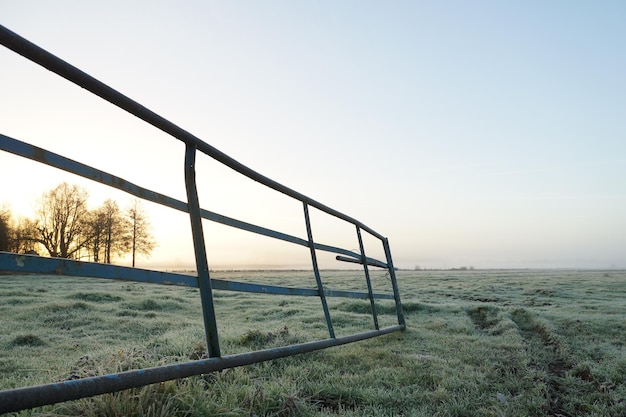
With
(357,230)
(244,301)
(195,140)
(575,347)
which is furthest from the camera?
(244,301)

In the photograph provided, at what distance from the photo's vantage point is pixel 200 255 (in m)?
2.44

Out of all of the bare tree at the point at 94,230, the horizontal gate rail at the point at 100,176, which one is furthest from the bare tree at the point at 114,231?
the horizontal gate rail at the point at 100,176

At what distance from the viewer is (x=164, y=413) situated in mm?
2213

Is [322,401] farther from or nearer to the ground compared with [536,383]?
farther from the ground

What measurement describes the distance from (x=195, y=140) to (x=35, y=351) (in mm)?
3884

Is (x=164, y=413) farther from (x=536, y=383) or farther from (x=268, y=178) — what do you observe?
(x=536, y=383)

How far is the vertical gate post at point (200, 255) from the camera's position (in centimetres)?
237

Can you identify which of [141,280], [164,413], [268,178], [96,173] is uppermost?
[268,178]

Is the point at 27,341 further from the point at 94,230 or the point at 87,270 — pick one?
the point at 94,230

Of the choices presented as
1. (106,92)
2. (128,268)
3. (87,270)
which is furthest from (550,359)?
(106,92)

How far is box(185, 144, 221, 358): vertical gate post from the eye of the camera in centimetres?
237

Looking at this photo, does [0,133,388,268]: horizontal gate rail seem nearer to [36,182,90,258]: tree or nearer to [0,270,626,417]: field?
[0,270,626,417]: field

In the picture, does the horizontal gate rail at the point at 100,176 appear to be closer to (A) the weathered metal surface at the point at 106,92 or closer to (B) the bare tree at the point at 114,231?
(A) the weathered metal surface at the point at 106,92

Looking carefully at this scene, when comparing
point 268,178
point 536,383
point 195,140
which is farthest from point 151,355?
point 536,383
